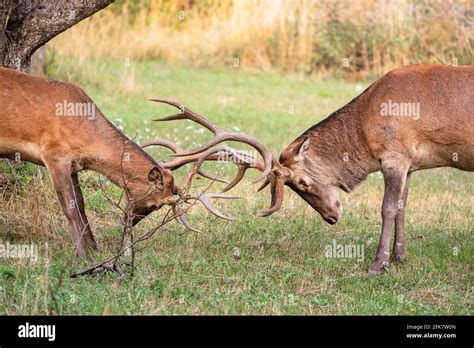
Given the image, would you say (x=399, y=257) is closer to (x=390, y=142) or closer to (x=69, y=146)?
(x=390, y=142)

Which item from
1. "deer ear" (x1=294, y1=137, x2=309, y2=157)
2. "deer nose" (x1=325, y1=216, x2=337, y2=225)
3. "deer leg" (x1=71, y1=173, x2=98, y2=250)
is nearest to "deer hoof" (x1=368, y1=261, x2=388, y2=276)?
"deer nose" (x1=325, y1=216, x2=337, y2=225)

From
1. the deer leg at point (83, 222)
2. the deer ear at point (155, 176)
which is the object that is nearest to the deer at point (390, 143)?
the deer ear at point (155, 176)

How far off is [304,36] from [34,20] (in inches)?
458

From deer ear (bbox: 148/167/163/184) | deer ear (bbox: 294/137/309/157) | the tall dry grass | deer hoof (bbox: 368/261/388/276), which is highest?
the tall dry grass

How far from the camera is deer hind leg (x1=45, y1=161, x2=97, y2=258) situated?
8.22 metres

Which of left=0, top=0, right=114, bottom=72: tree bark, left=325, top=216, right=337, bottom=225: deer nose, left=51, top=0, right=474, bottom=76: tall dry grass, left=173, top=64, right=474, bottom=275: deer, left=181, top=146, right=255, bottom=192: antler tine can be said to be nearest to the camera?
left=181, top=146, right=255, bottom=192: antler tine

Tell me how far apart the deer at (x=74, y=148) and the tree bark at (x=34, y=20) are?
37.3 inches

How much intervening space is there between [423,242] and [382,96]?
64.3 inches

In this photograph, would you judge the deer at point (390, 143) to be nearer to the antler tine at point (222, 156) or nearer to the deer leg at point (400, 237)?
the deer leg at point (400, 237)

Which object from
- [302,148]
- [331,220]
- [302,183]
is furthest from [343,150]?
[331,220]

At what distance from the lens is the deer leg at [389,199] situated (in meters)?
8.54

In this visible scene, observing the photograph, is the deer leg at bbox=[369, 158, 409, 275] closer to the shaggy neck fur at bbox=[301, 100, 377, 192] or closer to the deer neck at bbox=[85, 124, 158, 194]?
the shaggy neck fur at bbox=[301, 100, 377, 192]

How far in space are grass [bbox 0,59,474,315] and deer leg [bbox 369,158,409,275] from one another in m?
0.15
